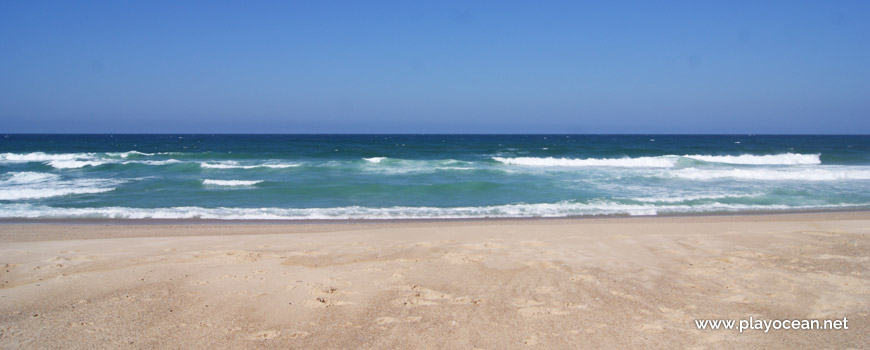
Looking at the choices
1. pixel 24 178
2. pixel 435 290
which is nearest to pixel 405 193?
pixel 435 290

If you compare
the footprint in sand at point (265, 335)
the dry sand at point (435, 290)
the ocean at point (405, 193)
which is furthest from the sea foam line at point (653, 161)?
the footprint in sand at point (265, 335)

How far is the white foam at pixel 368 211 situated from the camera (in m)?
11.8

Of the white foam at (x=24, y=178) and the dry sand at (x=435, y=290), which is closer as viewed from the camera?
the dry sand at (x=435, y=290)

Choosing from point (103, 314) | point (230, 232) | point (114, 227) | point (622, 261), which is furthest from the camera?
point (114, 227)

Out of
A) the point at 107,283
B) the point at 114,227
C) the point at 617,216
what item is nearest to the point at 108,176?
the point at 114,227

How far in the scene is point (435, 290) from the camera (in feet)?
17.0

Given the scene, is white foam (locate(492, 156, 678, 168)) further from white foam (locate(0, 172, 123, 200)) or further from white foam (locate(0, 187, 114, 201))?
white foam (locate(0, 187, 114, 201))

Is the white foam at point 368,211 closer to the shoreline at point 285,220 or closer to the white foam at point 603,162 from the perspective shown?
the shoreline at point 285,220

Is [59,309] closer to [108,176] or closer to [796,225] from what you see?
[796,225]

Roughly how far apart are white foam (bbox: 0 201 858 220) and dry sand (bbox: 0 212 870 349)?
3.59 m

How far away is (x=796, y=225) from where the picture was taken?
9.11m

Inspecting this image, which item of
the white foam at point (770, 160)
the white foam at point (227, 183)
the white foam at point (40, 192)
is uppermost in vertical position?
the white foam at point (770, 160)

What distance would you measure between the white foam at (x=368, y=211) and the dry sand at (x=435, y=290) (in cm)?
359

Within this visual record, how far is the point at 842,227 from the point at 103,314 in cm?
1109
